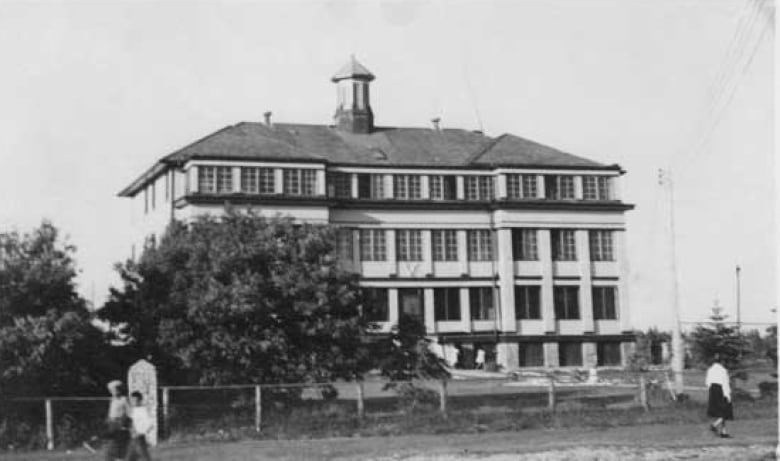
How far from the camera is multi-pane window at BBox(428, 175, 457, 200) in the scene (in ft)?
194

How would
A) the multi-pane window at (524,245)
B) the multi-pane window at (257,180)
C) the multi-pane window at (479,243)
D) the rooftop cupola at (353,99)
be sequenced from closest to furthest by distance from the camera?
the multi-pane window at (257,180)
the multi-pane window at (524,245)
the multi-pane window at (479,243)
the rooftop cupola at (353,99)

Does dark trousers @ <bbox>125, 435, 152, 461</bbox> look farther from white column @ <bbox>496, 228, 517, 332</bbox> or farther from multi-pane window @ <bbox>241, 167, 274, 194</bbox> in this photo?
white column @ <bbox>496, 228, 517, 332</bbox>

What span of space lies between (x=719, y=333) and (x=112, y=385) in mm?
19650

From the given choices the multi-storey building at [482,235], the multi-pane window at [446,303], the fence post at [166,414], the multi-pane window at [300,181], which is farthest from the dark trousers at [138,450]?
the multi-pane window at [446,303]

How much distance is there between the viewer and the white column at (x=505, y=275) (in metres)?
59.2

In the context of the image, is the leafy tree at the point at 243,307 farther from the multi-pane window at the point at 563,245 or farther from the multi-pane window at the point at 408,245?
the multi-pane window at the point at 563,245

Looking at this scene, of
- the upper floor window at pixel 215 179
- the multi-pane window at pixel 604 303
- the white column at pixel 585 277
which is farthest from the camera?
the multi-pane window at pixel 604 303

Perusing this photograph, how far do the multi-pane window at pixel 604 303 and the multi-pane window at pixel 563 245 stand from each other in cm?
243

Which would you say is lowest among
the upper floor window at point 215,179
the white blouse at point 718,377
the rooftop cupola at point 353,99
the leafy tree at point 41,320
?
the white blouse at point 718,377

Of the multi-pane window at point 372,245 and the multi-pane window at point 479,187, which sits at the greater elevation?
the multi-pane window at point 479,187

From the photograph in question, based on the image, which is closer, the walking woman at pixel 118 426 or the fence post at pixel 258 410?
the walking woman at pixel 118 426

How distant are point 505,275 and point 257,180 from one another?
15039 millimetres

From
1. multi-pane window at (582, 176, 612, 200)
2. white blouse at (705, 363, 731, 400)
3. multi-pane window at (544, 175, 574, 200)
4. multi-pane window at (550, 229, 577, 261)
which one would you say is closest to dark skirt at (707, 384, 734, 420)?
white blouse at (705, 363, 731, 400)

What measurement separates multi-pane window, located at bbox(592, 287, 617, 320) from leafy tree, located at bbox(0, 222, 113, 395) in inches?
1616
